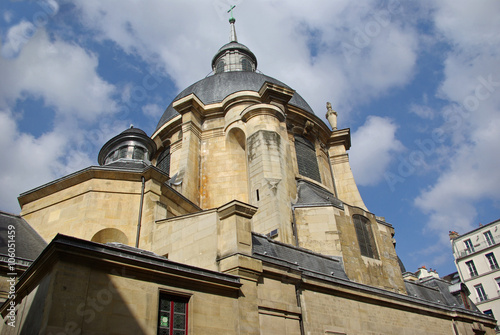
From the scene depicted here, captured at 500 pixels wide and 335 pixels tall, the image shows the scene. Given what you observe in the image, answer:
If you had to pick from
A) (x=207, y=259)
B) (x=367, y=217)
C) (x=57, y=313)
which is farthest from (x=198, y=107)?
(x=57, y=313)

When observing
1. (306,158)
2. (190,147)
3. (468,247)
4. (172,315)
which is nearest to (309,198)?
(306,158)

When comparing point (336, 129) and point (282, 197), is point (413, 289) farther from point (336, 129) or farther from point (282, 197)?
point (336, 129)

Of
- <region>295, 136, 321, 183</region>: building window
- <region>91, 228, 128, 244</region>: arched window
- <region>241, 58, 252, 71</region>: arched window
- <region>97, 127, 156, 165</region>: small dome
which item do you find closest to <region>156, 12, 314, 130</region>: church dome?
<region>295, 136, 321, 183</region>: building window

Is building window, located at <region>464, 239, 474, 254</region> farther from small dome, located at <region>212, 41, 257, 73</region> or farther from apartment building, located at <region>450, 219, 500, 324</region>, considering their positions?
small dome, located at <region>212, 41, 257, 73</region>

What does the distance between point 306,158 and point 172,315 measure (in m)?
15.6

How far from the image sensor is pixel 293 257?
1227 cm

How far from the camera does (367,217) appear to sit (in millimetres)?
17531

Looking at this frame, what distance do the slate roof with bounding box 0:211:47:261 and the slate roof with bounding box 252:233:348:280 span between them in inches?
249

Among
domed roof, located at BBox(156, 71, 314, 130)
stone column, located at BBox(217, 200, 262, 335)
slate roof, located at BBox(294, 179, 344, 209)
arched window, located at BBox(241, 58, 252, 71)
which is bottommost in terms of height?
stone column, located at BBox(217, 200, 262, 335)

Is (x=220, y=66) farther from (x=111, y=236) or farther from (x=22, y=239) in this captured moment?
(x=22, y=239)

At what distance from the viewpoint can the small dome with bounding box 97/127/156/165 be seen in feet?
61.4

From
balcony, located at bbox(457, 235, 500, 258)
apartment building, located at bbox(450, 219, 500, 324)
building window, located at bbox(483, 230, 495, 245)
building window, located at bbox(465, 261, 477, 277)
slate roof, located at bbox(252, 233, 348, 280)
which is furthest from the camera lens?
building window, located at bbox(465, 261, 477, 277)

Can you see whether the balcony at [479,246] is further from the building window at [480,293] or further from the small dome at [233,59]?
the small dome at [233,59]

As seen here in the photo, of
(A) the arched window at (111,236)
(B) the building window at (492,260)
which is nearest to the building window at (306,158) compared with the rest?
(A) the arched window at (111,236)
